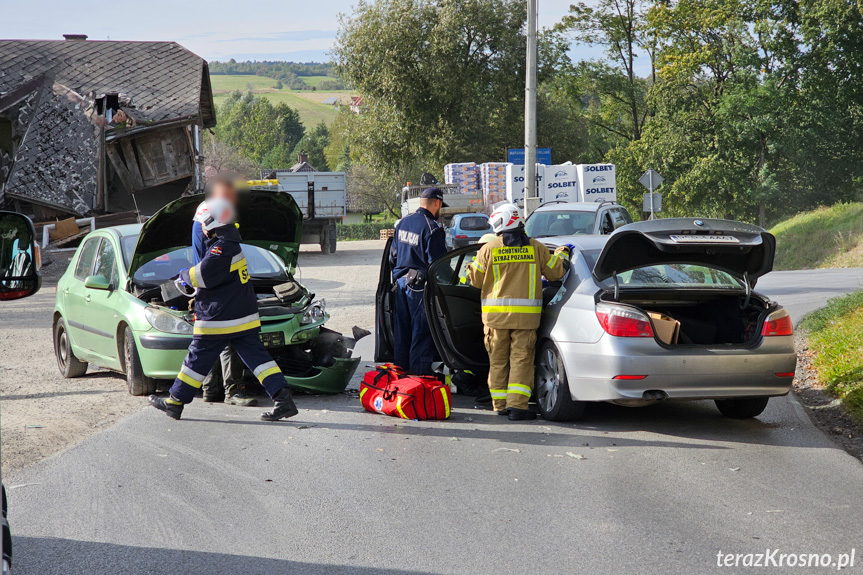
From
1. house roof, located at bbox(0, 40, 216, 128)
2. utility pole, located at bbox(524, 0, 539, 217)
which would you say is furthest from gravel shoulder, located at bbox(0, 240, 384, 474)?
house roof, located at bbox(0, 40, 216, 128)

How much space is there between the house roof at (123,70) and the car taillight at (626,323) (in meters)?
23.1

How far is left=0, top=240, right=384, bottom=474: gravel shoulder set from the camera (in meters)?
6.57

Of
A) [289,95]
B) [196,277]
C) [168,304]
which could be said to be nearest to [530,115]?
[168,304]

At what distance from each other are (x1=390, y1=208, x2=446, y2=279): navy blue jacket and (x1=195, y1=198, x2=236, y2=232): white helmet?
1700 mm

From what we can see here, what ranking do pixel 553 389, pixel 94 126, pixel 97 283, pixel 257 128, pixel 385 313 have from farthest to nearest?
pixel 257 128
pixel 94 126
pixel 385 313
pixel 97 283
pixel 553 389

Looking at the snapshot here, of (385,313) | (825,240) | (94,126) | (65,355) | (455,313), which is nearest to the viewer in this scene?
(455,313)

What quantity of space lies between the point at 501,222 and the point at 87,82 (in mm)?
23795

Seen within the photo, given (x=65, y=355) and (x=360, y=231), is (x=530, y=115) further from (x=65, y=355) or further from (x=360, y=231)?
(x=360, y=231)

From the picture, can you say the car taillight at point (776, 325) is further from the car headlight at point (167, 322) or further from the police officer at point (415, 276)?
the car headlight at point (167, 322)

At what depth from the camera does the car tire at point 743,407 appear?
709cm

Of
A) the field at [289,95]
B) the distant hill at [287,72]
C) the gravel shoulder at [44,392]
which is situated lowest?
the gravel shoulder at [44,392]

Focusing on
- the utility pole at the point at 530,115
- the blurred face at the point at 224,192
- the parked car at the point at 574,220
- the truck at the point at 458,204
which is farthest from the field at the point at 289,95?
the blurred face at the point at 224,192

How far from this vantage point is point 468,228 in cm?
2862

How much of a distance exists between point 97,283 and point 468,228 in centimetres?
2087
